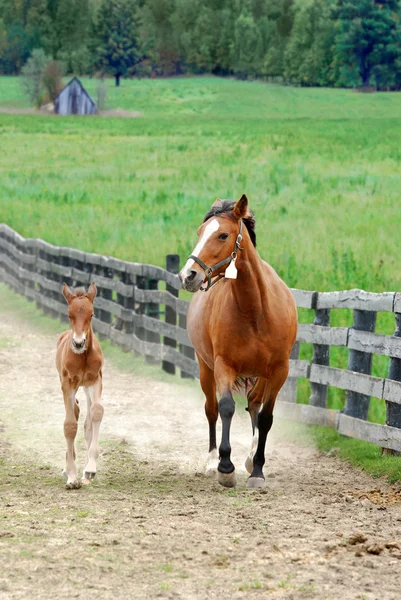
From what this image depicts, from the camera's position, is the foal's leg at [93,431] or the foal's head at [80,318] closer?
the foal's head at [80,318]

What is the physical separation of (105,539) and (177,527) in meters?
0.55

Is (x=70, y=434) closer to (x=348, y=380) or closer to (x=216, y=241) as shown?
(x=216, y=241)

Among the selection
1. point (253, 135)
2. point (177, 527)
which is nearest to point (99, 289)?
point (177, 527)

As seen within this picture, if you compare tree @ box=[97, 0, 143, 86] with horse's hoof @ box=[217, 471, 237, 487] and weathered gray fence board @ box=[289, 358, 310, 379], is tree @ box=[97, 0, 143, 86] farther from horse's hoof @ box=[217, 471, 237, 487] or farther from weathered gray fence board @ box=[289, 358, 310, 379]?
horse's hoof @ box=[217, 471, 237, 487]

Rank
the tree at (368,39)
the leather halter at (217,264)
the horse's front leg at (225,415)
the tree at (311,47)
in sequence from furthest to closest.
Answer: the tree at (311,47), the tree at (368,39), the horse's front leg at (225,415), the leather halter at (217,264)

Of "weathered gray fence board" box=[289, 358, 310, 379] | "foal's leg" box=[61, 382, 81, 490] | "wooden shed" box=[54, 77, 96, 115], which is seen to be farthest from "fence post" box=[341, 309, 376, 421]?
"wooden shed" box=[54, 77, 96, 115]

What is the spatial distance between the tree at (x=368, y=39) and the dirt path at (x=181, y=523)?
366 ft

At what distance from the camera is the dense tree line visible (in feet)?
395

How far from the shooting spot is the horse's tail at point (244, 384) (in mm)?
8688

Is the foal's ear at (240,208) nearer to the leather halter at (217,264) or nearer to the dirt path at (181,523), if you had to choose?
the leather halter at (217,264)

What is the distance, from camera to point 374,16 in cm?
11681

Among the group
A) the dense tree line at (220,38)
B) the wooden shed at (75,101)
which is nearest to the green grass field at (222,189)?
the wooden shed at (75,101)

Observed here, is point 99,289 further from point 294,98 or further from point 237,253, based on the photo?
point 294,98

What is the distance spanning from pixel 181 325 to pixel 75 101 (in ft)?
320
